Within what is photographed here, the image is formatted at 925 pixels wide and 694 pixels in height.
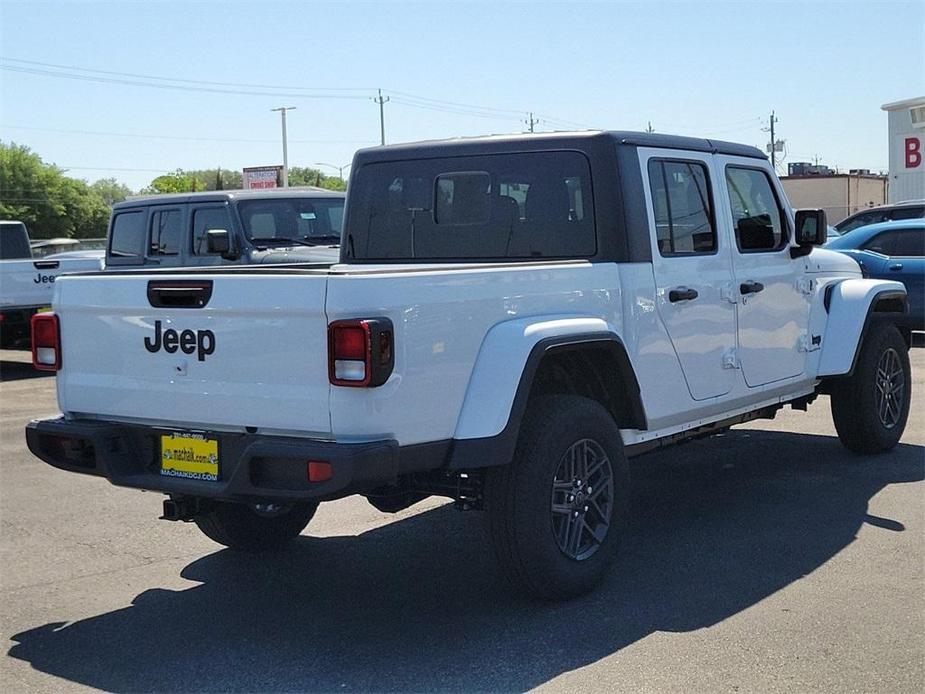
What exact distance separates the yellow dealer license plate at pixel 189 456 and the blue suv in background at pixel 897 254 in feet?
35.3

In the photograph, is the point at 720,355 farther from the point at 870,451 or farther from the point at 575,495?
the point at 870,451

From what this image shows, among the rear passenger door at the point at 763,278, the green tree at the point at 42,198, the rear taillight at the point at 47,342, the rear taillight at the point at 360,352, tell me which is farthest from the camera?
the green tree at the point at 42,198

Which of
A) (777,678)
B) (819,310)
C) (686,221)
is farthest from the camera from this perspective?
(819,310)

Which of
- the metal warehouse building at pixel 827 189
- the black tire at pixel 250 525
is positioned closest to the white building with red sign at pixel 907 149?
the metal warehouse building at pixel 827 189

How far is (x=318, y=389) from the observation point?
4449 mm

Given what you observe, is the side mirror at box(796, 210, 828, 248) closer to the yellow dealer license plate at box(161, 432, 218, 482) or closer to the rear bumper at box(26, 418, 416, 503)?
the rear bumper at box(26, 418, 416, 503)

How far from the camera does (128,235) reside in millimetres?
13352

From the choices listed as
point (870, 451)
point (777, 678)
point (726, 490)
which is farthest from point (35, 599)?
point (870, 451)

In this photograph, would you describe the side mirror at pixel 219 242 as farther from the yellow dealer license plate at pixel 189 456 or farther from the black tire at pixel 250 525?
the yellow dealer license plate at pixel 189 456

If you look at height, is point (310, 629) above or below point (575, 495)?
below

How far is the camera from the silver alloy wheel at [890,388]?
805 centimetres

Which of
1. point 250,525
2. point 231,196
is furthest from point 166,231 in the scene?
point 250,525

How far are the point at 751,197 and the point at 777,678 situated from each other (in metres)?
3.43

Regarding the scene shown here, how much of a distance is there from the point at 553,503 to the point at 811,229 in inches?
118
